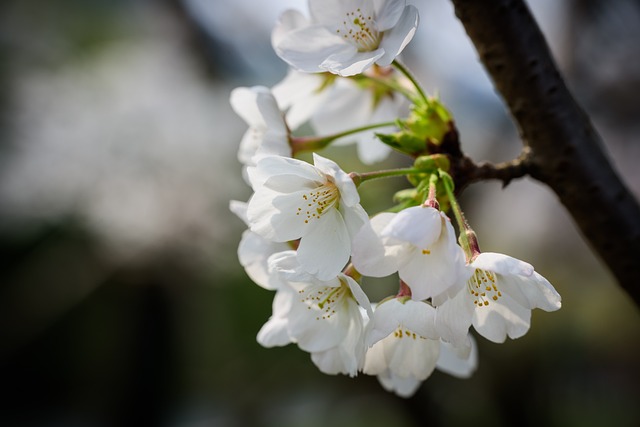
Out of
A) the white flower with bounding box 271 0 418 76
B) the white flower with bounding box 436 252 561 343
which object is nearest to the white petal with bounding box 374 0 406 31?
the white flower with bounding box 271 0 418 76

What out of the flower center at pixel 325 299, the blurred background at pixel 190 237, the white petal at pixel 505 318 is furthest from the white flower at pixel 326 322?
the blurred background at pixel 190 237

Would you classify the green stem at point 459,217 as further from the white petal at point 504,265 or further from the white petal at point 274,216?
the white petal at point 274,216

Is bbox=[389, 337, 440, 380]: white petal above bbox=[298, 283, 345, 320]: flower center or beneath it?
beneath

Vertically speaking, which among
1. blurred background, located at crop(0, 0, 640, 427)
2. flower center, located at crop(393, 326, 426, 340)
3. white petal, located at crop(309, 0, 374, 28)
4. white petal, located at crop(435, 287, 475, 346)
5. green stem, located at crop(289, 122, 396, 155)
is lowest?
blurred background, located at crop(0, 0, 640, 427)

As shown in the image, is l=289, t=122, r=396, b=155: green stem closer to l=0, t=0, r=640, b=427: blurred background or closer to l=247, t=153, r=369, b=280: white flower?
l=247, t=153, r=369, b=280: white flower

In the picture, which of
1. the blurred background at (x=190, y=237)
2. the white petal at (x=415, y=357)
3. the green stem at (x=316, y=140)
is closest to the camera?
the white petal at (x=415, y=357)

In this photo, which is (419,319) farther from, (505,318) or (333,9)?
(333,9)
